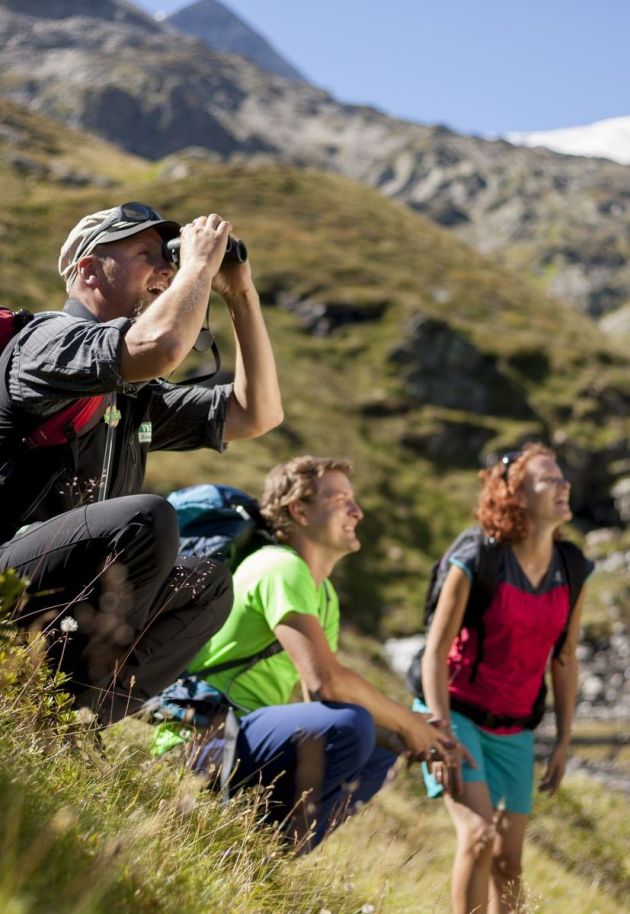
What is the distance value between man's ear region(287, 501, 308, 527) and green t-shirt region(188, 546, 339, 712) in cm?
29

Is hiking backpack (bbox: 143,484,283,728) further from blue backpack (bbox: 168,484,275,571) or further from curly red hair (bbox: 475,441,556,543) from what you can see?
curly red hair (bbox: 475,441,556,543)

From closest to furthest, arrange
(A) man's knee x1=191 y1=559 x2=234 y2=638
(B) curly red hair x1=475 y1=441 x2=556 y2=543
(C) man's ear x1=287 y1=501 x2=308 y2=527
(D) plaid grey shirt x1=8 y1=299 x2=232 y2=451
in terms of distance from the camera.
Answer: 1. (D) plaid grey shirt x1=8 y1=299 x2=232 y2=451
2. (A) man's knee x1=191 y1=559 x2=234 y2=638
3. (C) man's ear x1=287 y1=501 x2=308 y2=527
4. (B) curly red hair x1=475 y1=441 x2=556 y2=543

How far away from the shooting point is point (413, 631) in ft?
98.5

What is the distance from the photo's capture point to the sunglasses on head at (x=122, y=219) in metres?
3.52

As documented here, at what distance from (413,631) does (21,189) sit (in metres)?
53.0

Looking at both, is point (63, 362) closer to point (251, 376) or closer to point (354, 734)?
point (251, 376)

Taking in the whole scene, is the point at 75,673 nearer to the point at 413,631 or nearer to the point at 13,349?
the point at 13,349

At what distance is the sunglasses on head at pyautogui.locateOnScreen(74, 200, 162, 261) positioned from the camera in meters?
3.52

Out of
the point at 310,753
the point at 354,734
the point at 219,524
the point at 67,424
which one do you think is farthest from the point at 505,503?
the point at 67,424

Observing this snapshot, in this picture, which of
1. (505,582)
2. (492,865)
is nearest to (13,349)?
(505,582)

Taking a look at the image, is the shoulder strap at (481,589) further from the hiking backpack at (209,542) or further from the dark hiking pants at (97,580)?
the dark hiking pants at (97,580)

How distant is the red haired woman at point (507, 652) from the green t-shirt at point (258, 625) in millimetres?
901

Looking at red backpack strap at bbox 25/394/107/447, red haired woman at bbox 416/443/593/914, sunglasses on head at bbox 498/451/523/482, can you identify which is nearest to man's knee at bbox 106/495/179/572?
red backpack strap at bbox 25/394/107/447

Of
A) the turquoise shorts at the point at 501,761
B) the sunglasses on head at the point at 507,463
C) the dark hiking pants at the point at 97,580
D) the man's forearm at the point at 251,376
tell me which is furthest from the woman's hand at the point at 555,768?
the dark hiking pants at the point at 97,580
